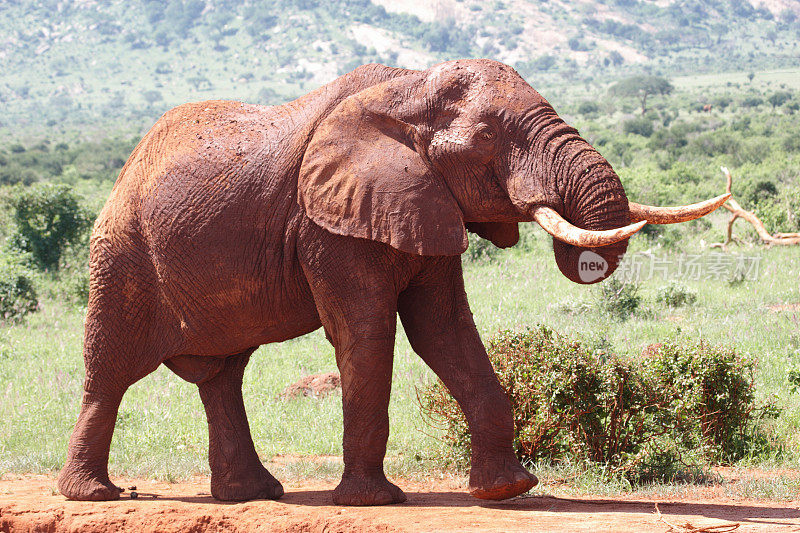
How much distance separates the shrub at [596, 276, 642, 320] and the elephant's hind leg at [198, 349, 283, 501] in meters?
7.09

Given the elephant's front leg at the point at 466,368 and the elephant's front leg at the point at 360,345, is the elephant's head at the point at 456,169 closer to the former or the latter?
the elephant's front leg at the point at 360,345

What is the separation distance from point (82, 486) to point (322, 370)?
17.5 ft

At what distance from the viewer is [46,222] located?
19.3m

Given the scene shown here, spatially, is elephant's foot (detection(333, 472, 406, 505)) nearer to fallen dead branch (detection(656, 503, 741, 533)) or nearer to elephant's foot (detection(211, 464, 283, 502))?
elephant's foot (detection(211, 464, 283, 502))

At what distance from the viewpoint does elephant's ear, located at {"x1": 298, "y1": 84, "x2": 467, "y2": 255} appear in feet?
19.1

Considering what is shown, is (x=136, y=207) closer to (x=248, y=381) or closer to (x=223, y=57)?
(x=248, y=381)

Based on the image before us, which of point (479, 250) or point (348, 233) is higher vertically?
point (348, 233)

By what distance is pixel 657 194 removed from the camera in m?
23.3

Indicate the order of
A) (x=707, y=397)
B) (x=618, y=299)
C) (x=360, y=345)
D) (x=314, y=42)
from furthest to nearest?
(x=314, y=42), (x=618, y=299), (x=707, y=397), (x=360, y=345)

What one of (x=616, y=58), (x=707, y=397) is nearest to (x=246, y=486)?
(x=707, y=397)

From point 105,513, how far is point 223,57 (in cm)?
16853

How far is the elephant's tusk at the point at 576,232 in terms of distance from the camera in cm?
496

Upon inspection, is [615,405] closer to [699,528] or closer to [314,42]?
[699,528]

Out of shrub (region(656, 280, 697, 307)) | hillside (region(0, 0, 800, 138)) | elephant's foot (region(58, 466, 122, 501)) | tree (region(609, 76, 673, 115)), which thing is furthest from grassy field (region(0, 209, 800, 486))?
hillside (region(0, 0, 800, 138))
